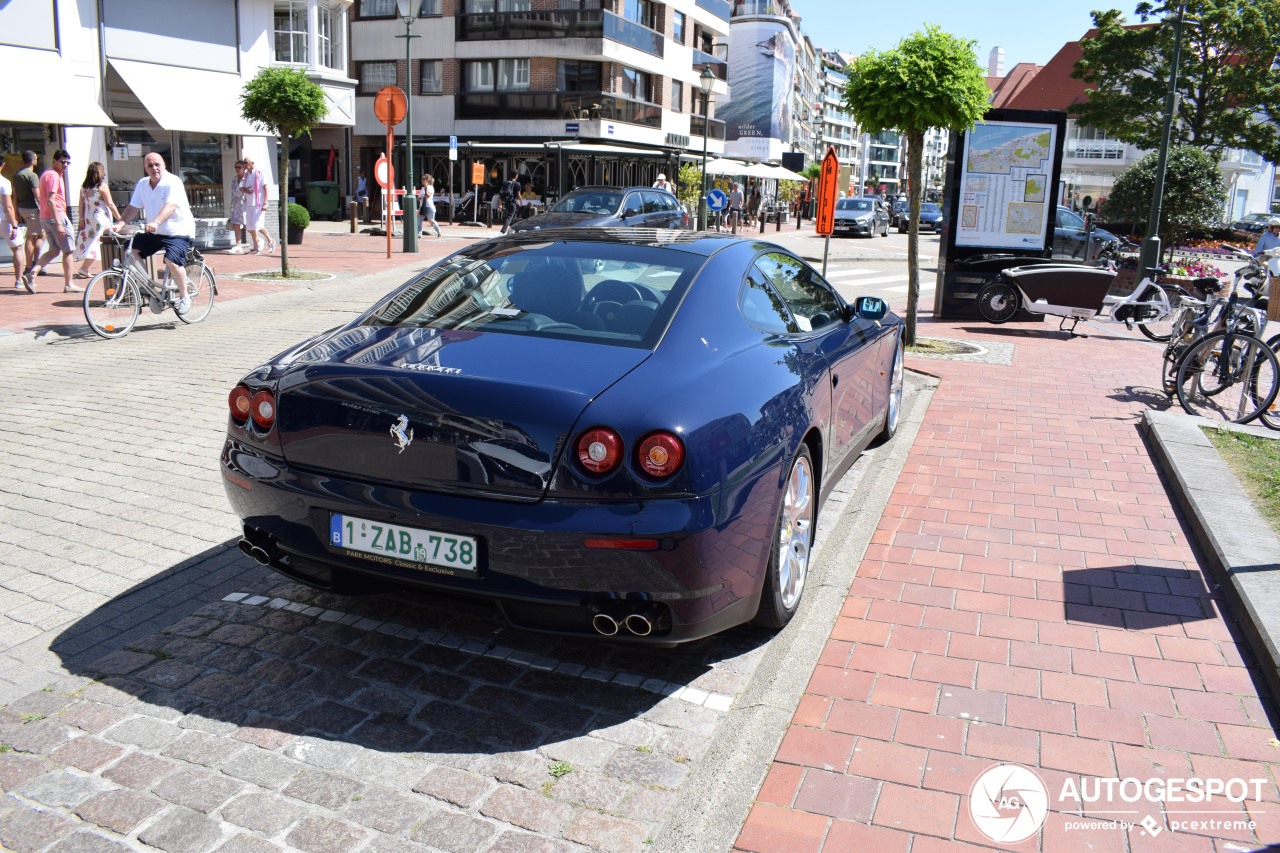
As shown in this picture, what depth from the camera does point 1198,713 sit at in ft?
12.1

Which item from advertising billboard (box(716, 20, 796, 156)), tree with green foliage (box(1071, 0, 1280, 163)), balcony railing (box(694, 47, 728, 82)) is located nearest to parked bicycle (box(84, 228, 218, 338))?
tree with green foliage (box(1071, 0, 1280, 163))

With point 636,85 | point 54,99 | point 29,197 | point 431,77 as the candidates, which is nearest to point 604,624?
point 29,197

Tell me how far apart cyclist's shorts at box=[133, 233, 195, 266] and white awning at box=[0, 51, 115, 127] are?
22.8 feet

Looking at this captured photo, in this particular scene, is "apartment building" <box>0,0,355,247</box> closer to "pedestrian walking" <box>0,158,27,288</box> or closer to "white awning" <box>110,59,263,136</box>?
"white awning" <box>110,59,263,136</box>

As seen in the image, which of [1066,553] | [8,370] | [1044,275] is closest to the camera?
[1066,553]

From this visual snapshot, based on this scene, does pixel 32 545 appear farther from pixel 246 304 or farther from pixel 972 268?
pixel 972 268

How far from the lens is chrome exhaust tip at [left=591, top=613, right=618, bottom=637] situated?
11.1 feet

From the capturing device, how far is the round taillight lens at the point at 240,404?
3.86 metres

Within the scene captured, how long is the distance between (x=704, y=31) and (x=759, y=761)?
197 ft

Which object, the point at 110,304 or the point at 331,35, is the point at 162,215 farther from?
the point at 331,35

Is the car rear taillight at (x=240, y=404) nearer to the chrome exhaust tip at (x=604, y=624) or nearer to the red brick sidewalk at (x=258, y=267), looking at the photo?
the chrome exhaust tip at (x=604, y=624)

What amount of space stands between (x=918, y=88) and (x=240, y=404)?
928 centimetres

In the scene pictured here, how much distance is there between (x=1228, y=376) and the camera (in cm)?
877

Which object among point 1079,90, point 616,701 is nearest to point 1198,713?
point 616,701
